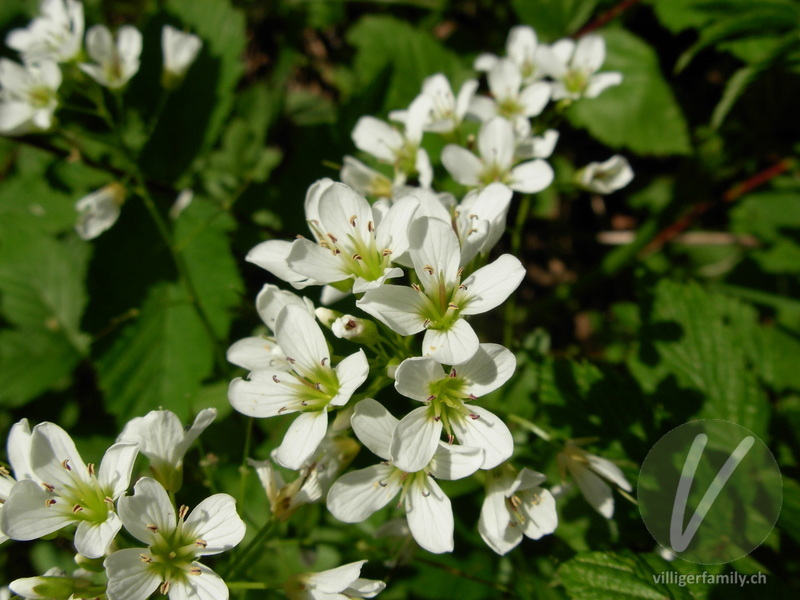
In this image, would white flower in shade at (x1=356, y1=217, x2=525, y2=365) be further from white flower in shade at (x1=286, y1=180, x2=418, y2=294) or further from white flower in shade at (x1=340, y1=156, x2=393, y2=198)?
white flower in shade at (x1=340, y1=156, x2=393, y2=198)

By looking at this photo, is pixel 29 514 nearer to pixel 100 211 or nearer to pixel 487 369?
pixel 487 369

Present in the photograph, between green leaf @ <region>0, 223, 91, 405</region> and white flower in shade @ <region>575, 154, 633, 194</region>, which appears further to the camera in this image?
green leaf @ <region>0, 223, 91, 405</region>

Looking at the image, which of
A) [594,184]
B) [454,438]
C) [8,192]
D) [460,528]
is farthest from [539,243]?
[8,192]

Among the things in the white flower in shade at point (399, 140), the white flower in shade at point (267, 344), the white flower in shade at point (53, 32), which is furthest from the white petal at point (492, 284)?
the white flower in shade at point (53, 32)

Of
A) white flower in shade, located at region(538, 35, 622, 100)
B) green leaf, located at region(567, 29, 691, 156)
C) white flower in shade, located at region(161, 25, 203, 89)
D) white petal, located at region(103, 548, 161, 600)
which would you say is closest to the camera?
white petal, located at region(103, 548, 161, 600)

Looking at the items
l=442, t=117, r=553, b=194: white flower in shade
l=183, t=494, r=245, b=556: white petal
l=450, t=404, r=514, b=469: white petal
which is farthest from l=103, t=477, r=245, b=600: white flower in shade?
l=442, t=117, r=553, b=194: white flower in shade

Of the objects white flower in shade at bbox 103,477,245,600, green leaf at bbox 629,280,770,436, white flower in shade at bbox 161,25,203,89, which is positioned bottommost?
green leaf at bbox 629,280,770,436

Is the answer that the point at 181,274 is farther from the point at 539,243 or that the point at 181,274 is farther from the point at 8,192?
the point at 539,243

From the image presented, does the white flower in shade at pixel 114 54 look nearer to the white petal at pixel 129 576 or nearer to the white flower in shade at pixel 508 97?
the white flower in shade at pixel 508 97
